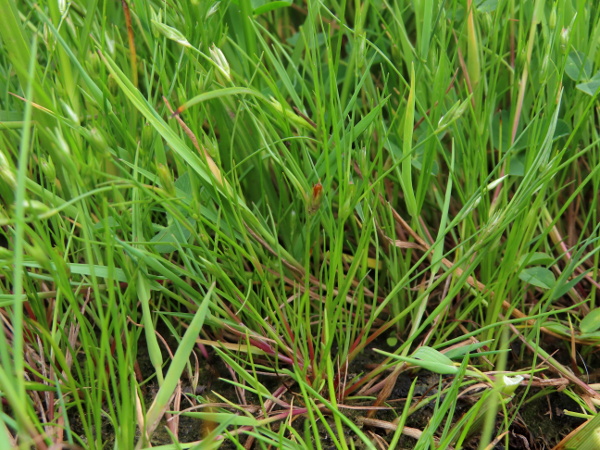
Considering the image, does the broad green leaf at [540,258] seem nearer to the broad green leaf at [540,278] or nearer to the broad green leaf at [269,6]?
the broad green leaf at [540,278]

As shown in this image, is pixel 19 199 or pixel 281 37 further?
pixel 281 37

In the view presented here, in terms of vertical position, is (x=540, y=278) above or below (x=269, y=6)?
below

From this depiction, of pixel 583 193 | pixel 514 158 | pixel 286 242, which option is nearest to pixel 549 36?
pixel 514 158

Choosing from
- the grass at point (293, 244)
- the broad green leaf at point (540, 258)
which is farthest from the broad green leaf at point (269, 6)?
the broad green leaf at point (540, 258)

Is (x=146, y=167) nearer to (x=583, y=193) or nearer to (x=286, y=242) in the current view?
(x=286, y=242)

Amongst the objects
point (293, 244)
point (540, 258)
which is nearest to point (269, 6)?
point (293, 244)

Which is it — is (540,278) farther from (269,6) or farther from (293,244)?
(269,6)

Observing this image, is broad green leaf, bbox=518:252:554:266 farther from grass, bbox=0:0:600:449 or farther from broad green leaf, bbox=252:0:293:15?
broad green leaf, bbox=252:0:293:15

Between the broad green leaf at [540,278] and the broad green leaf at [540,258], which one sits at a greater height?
the broad green leaf at [540,258]
